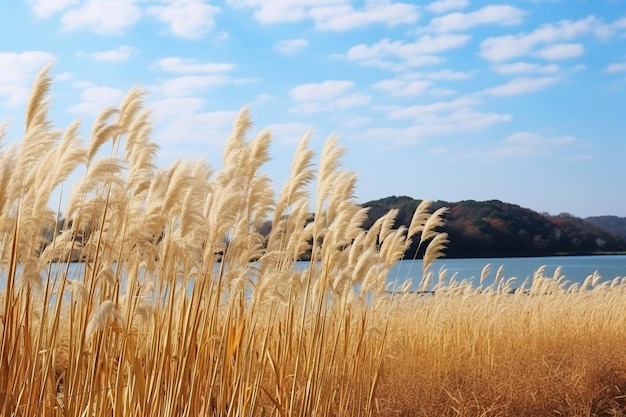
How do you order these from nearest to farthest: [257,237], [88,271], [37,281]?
[37,281]
[88,271]
[257,237]

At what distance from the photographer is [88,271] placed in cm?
306

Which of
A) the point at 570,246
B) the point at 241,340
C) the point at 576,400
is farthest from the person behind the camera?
the point at 570,246

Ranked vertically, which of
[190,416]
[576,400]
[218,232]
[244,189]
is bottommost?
[576,400]

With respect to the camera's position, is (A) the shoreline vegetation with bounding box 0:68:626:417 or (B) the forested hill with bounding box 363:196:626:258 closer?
(A) the shoreline vegetation with bounding box 0:68:626:417

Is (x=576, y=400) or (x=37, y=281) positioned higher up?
(x=37, y=281)

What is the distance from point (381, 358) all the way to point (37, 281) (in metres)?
2.45

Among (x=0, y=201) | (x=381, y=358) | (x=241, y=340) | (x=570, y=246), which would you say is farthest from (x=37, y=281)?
(x=570, y=246)

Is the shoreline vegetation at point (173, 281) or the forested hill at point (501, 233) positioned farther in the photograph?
the forested hill at point (501, 233)

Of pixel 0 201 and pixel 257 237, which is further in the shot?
pixel 257 237

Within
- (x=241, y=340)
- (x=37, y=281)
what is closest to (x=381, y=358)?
(x=241, y=340)

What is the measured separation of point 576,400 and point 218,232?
406cm

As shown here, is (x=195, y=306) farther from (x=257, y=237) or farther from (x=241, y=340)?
(x=257, y=237)

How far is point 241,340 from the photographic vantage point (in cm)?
341

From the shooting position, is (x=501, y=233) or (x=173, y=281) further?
(x=501, y=233)
